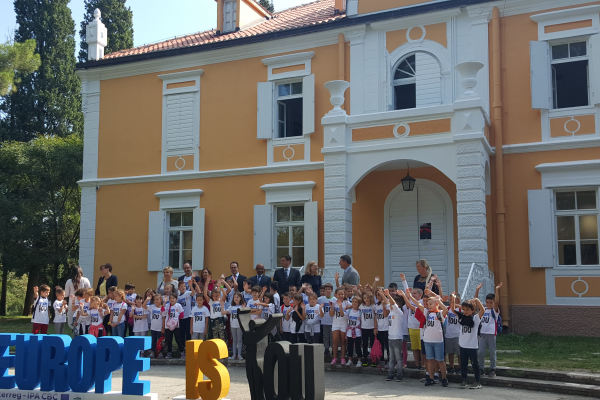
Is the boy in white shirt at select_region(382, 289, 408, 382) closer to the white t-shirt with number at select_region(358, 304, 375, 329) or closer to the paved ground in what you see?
the paved ground

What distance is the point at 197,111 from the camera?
17.1m

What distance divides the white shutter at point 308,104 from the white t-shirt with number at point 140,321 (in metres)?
6.12

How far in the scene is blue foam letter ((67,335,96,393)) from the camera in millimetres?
7266

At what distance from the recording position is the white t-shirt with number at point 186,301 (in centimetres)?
1219

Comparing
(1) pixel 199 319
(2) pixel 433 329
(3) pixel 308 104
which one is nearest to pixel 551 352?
(2) pixel 433 329

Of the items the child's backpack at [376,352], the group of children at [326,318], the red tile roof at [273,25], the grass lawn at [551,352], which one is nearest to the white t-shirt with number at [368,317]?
the group of children at [326,318]

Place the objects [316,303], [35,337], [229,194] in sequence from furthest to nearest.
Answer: [229,194] < [316,303] < [35,337]

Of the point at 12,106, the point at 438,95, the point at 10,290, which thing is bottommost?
the point at 10,290

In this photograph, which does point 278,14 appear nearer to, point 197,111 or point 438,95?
point 197,111

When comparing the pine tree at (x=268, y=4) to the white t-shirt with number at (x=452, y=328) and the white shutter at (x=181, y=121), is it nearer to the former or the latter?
the white shutter at (x=181, y=121)

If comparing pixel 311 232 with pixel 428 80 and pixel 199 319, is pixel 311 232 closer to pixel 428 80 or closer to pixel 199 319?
pixel 199 319

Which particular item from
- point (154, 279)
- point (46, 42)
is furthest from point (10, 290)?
point (154, 279)

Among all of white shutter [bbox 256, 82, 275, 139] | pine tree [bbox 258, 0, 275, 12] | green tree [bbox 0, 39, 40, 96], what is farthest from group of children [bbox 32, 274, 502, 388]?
pine tree [bbox 258, 0, 275, 12]

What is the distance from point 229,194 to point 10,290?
2493 cm
